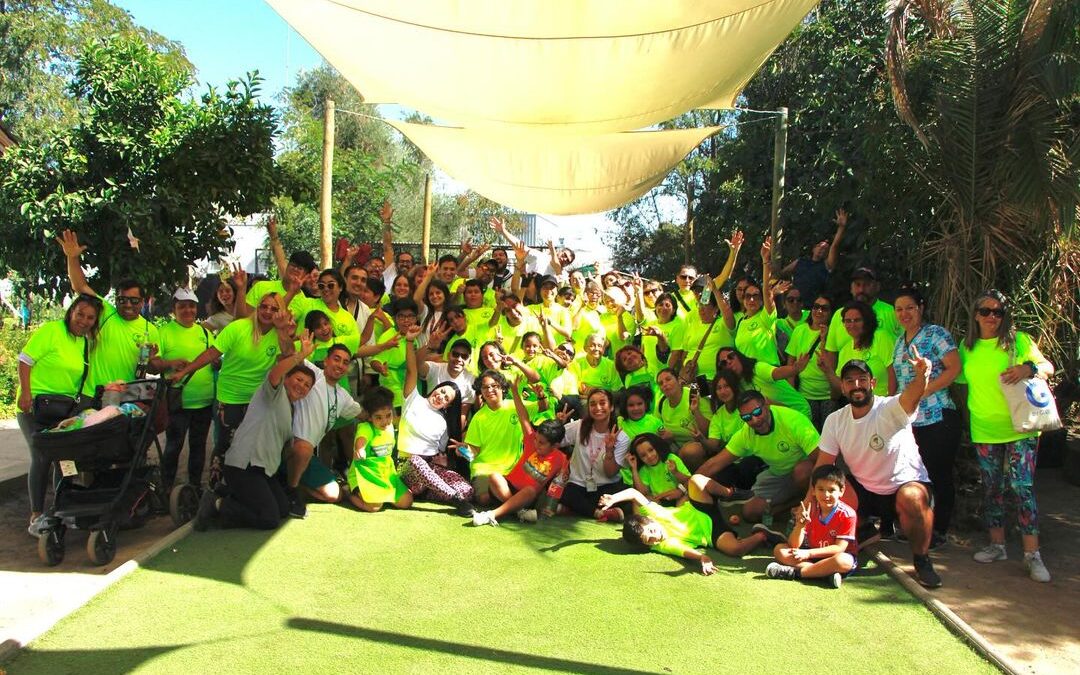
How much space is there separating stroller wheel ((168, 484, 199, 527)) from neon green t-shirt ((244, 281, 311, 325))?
5.19ft

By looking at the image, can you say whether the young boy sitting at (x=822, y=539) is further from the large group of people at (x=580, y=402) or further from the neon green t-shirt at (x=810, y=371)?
the neon green t-shirt at (x=810, y=371)

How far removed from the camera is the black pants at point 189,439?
6.23 metres

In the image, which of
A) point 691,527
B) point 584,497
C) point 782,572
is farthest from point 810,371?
point 782,572

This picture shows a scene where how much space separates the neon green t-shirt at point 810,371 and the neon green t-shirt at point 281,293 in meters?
3.82

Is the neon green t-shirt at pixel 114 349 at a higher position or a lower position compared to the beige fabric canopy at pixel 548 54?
lower

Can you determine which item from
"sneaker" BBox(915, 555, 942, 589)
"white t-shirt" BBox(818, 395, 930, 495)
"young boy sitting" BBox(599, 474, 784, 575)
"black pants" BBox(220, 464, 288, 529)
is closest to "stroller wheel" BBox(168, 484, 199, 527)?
"black pants" BBox(220, 464, 288, 529)

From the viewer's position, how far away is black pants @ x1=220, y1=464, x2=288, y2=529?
5.65m

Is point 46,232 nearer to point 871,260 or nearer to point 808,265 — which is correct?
point 808,265

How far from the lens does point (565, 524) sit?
19.8 feet

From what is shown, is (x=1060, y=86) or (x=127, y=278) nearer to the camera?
(x=1060, y=86)

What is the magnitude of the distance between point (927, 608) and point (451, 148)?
18.8 feet

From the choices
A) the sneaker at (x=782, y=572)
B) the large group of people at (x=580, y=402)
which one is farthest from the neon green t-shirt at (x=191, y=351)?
the sneaker at (x=782, y=572)

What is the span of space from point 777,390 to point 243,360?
3.85 metres

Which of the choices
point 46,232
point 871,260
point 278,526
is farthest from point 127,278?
point 871,260
